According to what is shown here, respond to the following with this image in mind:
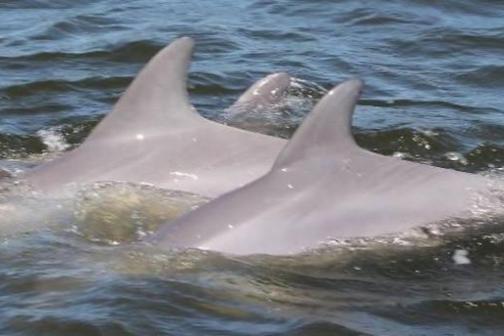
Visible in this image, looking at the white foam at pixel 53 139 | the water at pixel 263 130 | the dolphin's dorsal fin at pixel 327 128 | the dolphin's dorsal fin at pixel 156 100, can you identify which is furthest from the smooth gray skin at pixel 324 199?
the white foam at pixel 53 139

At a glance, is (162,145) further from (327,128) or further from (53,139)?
(53,139)

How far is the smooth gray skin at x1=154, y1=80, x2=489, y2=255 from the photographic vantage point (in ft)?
25.9

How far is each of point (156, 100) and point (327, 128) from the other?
1.90 meters

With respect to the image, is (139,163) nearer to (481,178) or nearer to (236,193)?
(236,193)

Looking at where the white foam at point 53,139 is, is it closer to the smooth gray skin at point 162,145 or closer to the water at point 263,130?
the water at point 263,130

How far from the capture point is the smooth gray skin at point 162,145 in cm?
930

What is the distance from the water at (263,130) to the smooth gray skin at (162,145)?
21 cm

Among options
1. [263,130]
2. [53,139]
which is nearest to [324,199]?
[263,130]

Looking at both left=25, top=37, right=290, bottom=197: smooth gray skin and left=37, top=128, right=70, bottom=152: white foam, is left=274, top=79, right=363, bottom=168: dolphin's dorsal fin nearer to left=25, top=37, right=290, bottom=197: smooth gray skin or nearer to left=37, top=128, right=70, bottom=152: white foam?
left=25, top=37, right=290, bottom=197: smooth gray skin

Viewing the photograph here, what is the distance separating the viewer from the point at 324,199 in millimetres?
8039

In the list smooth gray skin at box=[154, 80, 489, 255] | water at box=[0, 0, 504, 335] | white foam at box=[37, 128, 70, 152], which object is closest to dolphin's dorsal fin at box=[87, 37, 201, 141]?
water at box=[0, 0, 504, 335]

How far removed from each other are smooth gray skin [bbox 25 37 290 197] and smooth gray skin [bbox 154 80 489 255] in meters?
1.19

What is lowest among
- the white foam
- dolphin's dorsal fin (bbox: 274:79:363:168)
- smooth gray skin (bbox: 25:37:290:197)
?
the white foam

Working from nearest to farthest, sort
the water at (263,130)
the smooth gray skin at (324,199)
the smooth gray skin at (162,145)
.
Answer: the water at (263,130)
the smooth gray skin at (324,199)
the smooth gray skin at (162,145)
